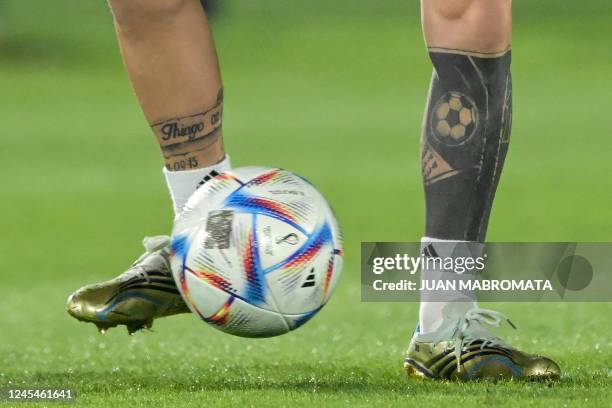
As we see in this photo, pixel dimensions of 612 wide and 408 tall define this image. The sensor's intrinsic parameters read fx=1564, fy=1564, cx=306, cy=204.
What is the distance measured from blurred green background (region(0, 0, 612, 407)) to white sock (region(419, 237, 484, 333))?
19cm

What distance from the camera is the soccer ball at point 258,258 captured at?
418 cm

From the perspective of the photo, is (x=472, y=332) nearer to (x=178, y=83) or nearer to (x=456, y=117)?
(x=456, y=117)

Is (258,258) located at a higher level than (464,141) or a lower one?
lower

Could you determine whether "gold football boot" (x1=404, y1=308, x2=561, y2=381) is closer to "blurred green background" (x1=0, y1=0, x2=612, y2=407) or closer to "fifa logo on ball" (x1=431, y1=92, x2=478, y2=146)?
"blurred green background" (x1=0, y1=0, x2=612, y2=407)

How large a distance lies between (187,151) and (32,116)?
45.6ft

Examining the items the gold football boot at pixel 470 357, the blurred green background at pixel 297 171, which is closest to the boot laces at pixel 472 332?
the gold football boot at pixel 470 357

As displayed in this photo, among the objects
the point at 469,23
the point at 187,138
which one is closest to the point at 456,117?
the point at 469,23

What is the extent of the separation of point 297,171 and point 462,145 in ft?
28.2

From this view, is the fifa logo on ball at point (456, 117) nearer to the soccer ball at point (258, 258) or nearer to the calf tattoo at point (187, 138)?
the soccer ball at point (258, 258)

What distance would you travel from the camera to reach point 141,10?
16.3 ft

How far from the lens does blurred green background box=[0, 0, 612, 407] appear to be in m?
4.59

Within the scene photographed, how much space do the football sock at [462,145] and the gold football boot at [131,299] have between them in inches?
32.8

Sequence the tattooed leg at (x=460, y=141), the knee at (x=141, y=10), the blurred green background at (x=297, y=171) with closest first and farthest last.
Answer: the tattooed leg at (x=460, y=141), the blurred green background at (x=297, y=171), the knee at (x=141, y=10)

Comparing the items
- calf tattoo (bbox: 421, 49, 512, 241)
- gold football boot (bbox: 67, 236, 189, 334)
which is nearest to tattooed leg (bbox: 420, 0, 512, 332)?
calf tattoo (bbox: 421, 49, 512, 241)
